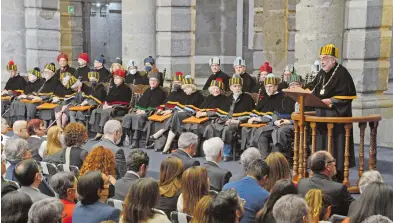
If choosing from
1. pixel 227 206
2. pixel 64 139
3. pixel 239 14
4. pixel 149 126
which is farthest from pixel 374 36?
pixel 239 14

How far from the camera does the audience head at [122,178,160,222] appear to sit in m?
5.30

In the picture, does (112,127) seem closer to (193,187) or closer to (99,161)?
(99,161)

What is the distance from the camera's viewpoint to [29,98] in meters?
15.2

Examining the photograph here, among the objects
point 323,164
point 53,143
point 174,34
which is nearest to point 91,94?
point 174,34

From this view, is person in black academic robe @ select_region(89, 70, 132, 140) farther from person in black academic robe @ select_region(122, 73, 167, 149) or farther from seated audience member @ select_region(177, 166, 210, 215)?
seated audience member @ select_region(177, 166, 210, 215)

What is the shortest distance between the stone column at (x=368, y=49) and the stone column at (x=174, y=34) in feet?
14.2

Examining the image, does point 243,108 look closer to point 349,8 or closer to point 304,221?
point 349,8

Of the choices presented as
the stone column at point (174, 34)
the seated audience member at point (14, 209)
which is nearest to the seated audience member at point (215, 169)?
the seated audience member at point (14, 209)

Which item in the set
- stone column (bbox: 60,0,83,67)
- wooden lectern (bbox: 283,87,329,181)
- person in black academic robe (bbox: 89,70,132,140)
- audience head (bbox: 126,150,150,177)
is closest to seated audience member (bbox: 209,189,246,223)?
audience head (bbox: 126,150,150,177)

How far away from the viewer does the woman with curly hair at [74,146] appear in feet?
Answer: 26.3

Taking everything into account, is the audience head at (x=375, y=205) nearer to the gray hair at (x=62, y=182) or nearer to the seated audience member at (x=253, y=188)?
the seated audience member at (x=253, y=188)

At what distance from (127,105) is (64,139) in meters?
5.60

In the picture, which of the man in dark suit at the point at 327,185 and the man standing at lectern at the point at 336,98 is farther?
the man standing at lectern at the point at 336,98

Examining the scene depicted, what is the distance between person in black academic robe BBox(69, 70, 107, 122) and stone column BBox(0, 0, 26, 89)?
3.49 meters
